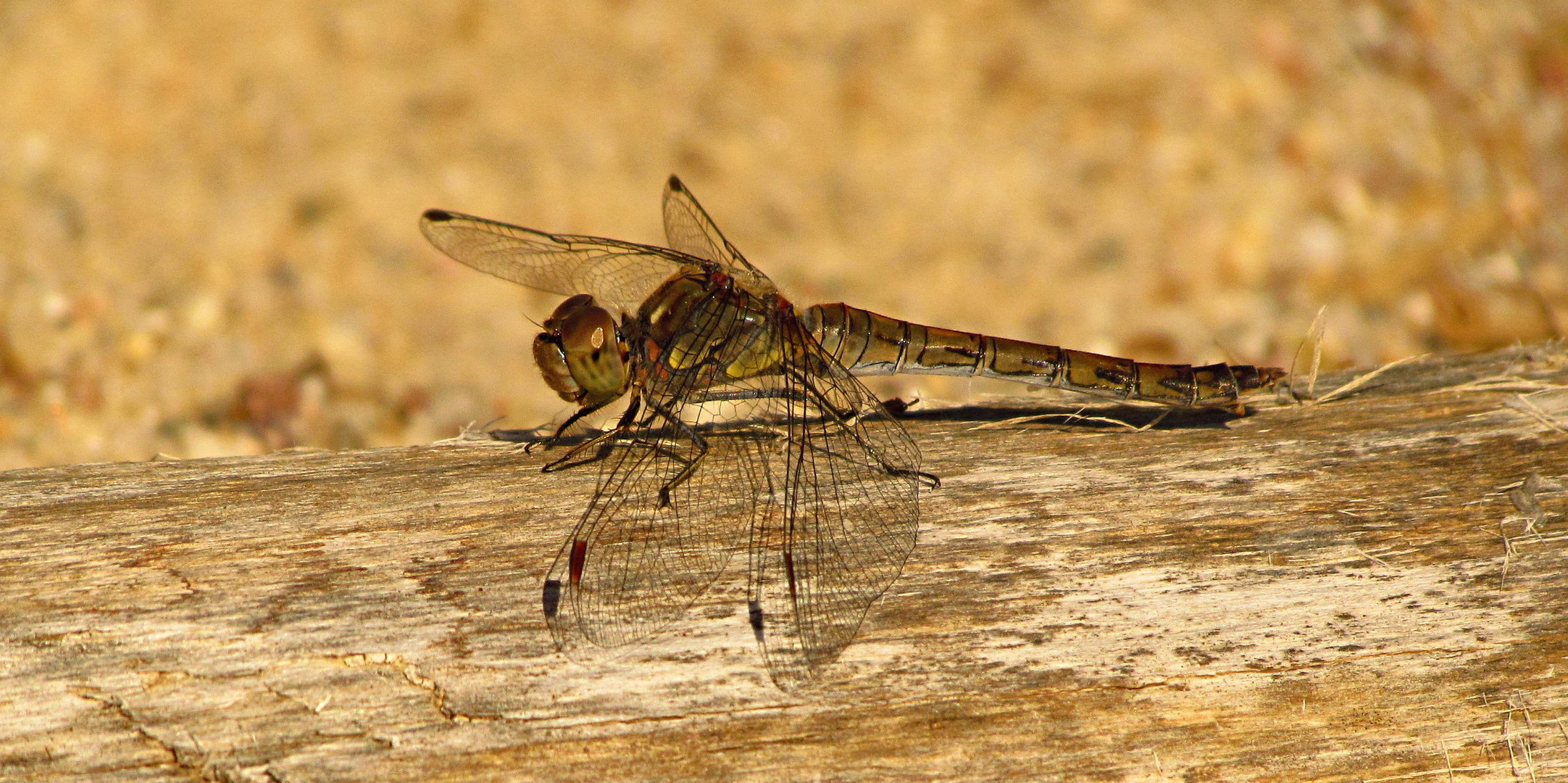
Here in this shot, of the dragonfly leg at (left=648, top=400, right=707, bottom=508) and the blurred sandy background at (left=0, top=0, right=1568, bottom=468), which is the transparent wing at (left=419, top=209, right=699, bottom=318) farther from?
the blurred sandy background at (left=0, top=0, right=1568, bottom=468)

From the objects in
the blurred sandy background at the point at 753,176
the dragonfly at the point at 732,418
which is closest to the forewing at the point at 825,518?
the dragonfly at the point at 732,418

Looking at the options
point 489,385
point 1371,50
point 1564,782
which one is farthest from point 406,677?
point 1371,50

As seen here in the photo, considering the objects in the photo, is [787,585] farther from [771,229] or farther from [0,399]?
Answer: [0,399]

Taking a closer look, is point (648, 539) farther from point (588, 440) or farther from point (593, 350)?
point (593, 350)

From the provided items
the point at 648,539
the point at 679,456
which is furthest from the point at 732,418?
the point at 648,539

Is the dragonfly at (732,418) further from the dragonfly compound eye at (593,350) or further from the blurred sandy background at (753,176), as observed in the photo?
the blurred sandy background at (753,176)
